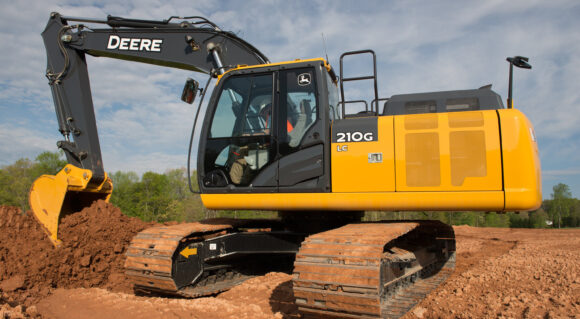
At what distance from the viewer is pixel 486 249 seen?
10.8 meters

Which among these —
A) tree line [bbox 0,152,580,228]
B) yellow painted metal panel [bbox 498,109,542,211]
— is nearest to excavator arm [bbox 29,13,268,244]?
yellow painted metal panel [bbox 498,109,542,211]

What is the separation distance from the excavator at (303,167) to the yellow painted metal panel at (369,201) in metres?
0.01

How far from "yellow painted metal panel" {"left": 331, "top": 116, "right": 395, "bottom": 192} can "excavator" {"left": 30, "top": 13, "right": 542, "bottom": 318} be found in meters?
0.01

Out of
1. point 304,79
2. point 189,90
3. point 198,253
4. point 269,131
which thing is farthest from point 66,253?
point 304,79

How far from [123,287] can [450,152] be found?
470cm

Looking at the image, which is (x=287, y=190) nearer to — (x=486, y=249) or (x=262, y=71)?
(x=262, y=71)

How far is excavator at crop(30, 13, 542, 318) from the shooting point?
415 centimetres

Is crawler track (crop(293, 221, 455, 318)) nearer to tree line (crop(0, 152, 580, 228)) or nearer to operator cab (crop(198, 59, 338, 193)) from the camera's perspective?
operator cab (crop(198, 59, 338, 193))

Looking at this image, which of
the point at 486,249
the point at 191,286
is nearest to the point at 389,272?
the point at 191,286

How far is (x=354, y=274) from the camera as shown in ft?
11.3

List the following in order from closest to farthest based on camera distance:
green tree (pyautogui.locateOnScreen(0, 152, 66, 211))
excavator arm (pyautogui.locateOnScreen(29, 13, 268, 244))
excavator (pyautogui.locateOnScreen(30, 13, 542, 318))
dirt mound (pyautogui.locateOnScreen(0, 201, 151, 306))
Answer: excavator (pyautogui.locateOnScreen(30, 13, 542, 318)) → dirt mound (pyautogui.locateOnScreen(0, 201, 151, 306)) → excavator arm (pyautogui.locateOnScreen(29, 13, 268, 244)) → green tree (pyautogui.locateOnScreen(0, 152, 66, 211))

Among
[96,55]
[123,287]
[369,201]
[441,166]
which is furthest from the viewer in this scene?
[96,55]

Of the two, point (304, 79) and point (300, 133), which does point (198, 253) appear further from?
point (304, 79)

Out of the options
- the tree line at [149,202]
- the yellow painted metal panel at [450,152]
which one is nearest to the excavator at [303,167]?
the yellow painted metal panel at [450,152]
